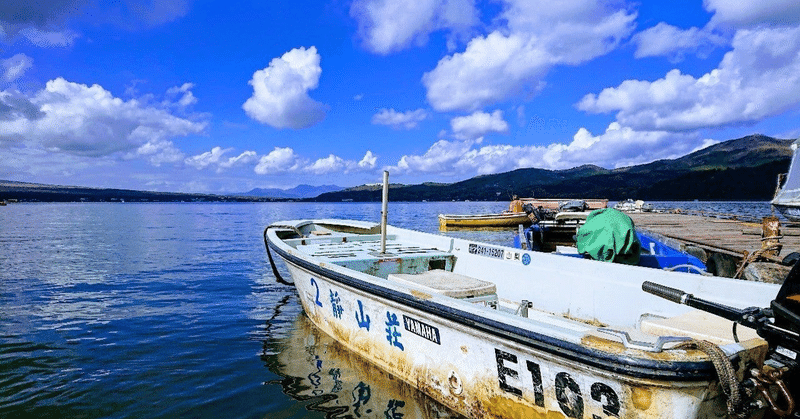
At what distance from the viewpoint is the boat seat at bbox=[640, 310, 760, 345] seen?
3.72 m

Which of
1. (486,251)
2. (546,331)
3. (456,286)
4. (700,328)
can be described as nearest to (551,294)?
(486,251)

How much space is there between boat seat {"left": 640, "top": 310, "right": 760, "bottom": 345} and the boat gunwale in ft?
2.32

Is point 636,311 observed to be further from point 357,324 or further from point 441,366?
point 357,324

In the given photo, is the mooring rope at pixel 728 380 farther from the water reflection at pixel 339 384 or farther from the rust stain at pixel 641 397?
the water reflection at pixel 339 384

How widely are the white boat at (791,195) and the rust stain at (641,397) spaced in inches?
982

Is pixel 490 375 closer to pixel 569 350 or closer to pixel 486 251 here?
pixel 569 350

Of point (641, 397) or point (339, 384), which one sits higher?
point (641, 397)

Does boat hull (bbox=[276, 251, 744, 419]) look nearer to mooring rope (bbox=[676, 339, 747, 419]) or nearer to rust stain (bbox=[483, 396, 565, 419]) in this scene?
rust stain (bbox=[483, 396, 565, 419])

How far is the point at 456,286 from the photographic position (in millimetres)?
5883

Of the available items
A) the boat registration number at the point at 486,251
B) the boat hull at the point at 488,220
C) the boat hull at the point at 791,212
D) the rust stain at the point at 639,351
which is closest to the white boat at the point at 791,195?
the boat hull at the point at 791,212

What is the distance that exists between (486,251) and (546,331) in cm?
443

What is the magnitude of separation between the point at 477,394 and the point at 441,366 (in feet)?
1.78

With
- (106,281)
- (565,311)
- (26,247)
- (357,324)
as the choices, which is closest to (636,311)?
(565,311)

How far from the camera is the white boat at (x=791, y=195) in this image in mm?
21500
